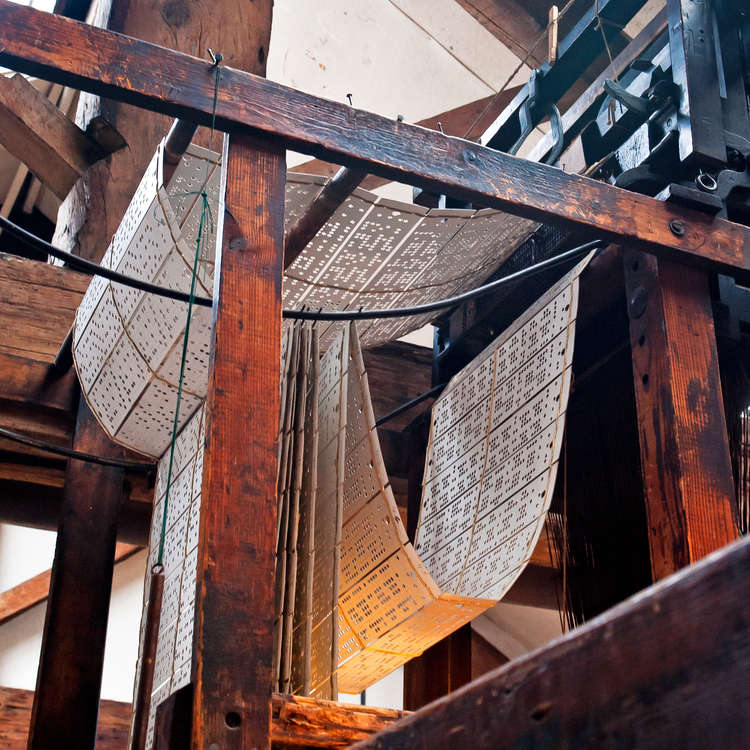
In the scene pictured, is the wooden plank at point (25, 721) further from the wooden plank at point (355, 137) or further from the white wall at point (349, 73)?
the wooden plank at point (355, 137)

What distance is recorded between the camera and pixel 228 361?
213 centimetres

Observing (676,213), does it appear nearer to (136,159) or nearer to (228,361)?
(228,361)

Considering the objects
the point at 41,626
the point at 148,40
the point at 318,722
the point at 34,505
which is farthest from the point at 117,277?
the point at 41,626

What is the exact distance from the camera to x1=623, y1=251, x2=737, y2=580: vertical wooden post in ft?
8.10

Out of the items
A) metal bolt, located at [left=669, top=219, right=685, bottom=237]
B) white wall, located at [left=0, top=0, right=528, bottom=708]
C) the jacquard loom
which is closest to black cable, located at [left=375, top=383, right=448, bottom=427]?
the jacquard loom

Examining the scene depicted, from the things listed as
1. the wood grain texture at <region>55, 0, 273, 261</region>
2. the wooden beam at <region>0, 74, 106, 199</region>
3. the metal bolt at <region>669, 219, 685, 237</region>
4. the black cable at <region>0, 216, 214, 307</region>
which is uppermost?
the wood grain texture at <region>55, 0, 273, 261</region>

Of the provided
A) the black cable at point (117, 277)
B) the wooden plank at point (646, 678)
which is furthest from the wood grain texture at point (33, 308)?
the wooden plank at point (646, 678)

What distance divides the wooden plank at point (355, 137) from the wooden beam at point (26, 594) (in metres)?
4.88

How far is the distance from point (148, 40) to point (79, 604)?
2.04m

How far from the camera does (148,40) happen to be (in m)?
3.86

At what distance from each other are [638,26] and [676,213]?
4609 mm

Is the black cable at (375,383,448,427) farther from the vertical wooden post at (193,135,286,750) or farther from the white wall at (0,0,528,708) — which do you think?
the white wall at (0,0,528,708)

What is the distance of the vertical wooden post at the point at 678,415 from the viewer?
247 cm

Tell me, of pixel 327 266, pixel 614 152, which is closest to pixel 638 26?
pixel 614 152
